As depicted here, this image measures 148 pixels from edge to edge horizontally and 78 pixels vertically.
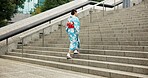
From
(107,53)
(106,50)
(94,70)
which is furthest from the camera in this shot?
(106,50)

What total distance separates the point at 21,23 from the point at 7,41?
8.04 ft

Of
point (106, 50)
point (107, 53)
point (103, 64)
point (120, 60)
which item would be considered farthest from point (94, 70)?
point (106, 50)

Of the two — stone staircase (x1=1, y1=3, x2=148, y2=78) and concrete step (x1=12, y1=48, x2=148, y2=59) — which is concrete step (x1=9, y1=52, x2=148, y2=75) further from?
concrete step (x1=12, y1=48, x2=148, y2=59)

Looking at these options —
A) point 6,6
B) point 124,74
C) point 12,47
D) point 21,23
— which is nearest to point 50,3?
point 6,6

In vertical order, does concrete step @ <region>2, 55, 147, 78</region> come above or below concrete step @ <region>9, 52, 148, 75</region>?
below

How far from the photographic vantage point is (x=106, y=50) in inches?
292

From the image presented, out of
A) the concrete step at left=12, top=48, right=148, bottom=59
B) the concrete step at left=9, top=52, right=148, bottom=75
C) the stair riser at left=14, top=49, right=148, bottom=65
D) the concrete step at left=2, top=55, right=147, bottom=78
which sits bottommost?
the concrete step at left=2, top=55, right=147, bottom=78

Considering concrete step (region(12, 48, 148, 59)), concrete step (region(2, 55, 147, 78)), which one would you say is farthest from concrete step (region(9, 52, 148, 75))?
concrete step (region(12, 48, 148, 59))

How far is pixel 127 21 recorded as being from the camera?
1030 centimetres

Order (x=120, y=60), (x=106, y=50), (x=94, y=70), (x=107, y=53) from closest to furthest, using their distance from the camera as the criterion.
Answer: (x=94, y=70), (x=120, y=60), (x=107, y=53), (x=106, y=50)

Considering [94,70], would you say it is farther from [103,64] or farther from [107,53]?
[107,53]

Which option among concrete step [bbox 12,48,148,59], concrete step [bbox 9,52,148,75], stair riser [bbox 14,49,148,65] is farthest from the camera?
concrete step [bbox 12,48,148,59]

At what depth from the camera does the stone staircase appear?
5992 mm

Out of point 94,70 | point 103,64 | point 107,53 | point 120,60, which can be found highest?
point 107,53
